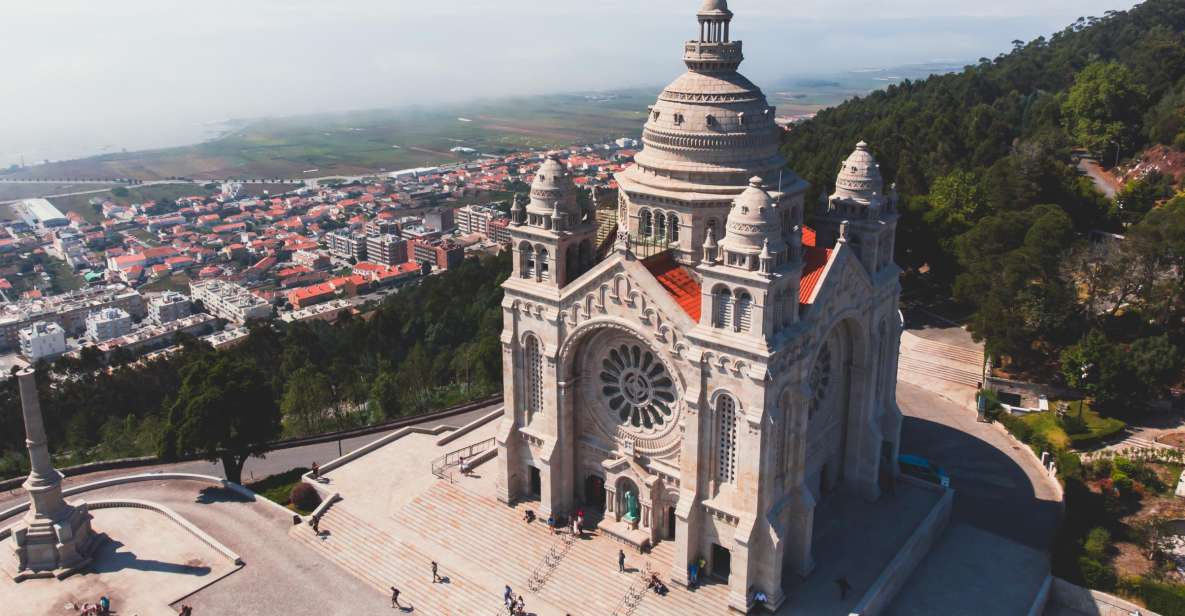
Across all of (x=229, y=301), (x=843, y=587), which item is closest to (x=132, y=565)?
(x=843, y=587)

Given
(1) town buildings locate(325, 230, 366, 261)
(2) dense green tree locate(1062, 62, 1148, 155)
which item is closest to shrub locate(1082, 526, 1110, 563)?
(2) dense green tree locate(1062, 62, 1148, 155)

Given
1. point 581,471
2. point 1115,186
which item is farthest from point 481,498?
point 1115,186

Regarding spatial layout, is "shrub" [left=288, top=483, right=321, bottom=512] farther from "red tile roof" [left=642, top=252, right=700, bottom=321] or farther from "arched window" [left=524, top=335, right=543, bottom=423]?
"red tile roof" [left=642, top=252, right=700, bottom=321]

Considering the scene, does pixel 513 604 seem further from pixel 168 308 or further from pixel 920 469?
pixel 168 308

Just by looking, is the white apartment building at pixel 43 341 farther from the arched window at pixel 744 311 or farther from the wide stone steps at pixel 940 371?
the arched window at pixel 744 311

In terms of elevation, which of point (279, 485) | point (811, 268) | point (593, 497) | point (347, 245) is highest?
point (811, 268)
